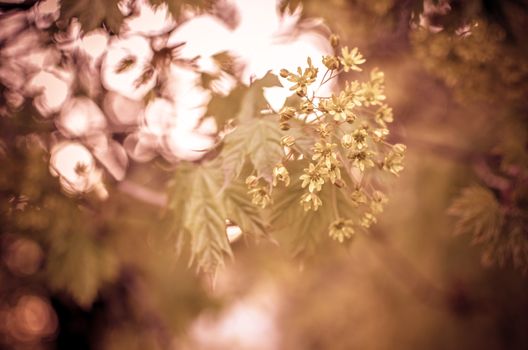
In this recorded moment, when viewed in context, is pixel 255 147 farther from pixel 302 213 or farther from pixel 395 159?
pixel 395 159

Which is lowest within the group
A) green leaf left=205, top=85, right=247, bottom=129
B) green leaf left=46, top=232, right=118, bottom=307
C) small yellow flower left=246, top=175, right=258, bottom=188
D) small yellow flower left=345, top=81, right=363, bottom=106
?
green leaf left=46, top=232, right=118, bottom=307

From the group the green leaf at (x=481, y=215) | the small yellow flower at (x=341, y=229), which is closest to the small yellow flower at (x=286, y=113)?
the small yellow flower at (x=341, y=229)

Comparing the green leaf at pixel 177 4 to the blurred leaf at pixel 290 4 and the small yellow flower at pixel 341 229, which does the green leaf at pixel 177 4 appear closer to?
the blurred leaf at pixel 290 4

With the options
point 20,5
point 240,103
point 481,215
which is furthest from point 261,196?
point 20,5

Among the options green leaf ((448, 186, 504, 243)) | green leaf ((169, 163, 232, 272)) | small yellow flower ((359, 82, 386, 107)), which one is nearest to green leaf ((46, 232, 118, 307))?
green leaf ((169, 163, 232, 272))

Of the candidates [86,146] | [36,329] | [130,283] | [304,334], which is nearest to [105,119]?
[86,146]

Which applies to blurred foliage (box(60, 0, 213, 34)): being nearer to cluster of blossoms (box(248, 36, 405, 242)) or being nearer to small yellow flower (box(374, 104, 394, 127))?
cluster of blossoms (box(248, 36, 405, 242))

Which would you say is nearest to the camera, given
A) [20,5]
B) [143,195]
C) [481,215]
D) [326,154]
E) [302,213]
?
[326,154]
